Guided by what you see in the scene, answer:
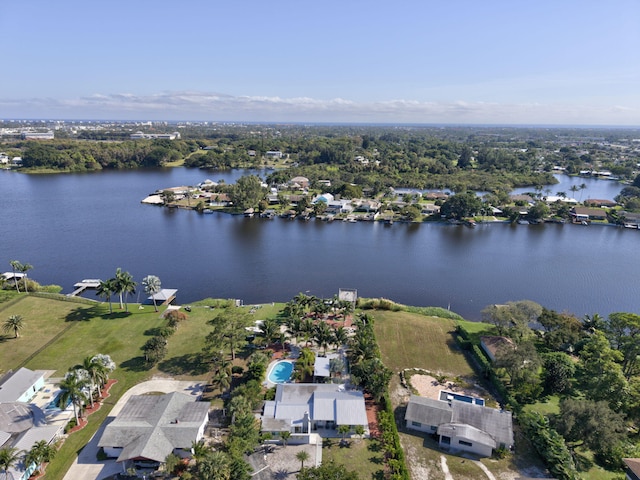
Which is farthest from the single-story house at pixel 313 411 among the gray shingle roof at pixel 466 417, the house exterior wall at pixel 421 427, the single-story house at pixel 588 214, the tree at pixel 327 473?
the single-story house at pixel 588 214

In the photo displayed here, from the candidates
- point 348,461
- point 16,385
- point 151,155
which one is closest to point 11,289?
point 16,385

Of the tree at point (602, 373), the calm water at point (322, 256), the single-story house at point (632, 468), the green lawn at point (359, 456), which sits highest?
the tree at point (602, 373)

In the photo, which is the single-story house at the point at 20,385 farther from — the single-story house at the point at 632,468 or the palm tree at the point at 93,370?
the single-story house at the point at 632,468

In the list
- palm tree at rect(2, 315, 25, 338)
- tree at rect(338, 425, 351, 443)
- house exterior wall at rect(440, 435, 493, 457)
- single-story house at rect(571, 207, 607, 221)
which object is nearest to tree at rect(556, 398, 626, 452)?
house exterior wall at rect(440, 435, 493, 457)

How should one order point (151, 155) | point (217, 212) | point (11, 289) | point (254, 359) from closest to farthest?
1. point (254, 359)
2. point (11, 289)
3. point (217, 212)
4. point (151, 155)

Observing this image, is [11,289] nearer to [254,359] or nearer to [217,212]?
[254,359]

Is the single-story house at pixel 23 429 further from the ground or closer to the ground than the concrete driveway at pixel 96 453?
further from the ground
